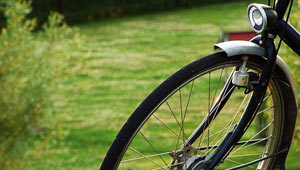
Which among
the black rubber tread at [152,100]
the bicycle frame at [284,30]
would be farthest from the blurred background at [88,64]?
the black rubber tread at [152,100]

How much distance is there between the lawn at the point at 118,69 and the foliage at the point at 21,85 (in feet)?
1.47

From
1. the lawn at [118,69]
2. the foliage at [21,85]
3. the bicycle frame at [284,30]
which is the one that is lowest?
the lawn at [118,69]

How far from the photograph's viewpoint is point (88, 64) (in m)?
15.6

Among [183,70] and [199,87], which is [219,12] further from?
[183,70]

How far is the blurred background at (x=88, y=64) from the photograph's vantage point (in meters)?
6.36

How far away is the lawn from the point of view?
31.6 feet

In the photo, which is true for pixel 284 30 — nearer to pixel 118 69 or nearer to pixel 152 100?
pixel 152 100

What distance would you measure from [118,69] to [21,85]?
876cm

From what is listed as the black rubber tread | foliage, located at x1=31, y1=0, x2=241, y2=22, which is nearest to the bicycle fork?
the black rubber tread

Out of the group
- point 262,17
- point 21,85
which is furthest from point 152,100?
point 21,85

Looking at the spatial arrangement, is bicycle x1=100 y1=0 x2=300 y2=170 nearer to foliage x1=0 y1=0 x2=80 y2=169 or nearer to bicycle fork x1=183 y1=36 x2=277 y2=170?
bicycle fork x1=183 y1=36 x2=277 y2=170

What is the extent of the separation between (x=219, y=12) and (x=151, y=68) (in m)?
6.78

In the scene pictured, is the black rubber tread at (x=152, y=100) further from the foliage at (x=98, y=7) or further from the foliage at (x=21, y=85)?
the foliage at (x=98, y=7)

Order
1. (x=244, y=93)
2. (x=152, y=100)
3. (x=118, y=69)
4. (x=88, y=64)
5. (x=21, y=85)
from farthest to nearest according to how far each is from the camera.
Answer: (x=88, y=64) < (x=118, y=69) < (x=21, y=85) < (x=244, y=93) < (x=152, y=100)
